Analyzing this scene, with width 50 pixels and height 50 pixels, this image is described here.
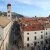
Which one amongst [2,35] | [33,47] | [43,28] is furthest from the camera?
[43,28]

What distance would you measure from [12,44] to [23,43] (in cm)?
194

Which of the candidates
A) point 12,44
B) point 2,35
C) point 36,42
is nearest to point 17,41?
point 12,44

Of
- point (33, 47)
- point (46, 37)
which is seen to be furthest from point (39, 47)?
point (46, 37)

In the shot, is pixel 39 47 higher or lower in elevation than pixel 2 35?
lower

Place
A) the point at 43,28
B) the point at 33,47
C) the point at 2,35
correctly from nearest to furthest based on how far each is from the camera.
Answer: the point at 2,35
the point at 33,47
the point at 43,28

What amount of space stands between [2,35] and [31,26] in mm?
8952

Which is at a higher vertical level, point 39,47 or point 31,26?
point 31,26

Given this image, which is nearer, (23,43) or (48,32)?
(23,43)

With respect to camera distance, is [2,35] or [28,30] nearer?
[2,35]

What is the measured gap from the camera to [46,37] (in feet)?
93.5

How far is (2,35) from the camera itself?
20.2 m

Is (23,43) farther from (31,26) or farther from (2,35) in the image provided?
(2,35)

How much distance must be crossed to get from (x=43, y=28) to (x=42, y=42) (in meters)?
2.22

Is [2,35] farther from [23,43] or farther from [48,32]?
[48,32]
